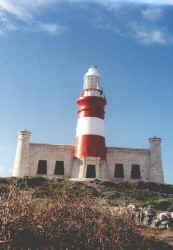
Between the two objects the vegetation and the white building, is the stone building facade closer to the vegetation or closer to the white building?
the white building

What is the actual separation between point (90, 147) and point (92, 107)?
157 inches

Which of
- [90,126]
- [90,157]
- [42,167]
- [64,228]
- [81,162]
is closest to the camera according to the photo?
[64,228]

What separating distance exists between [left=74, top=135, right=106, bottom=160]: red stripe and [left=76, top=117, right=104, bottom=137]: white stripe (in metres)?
0.40

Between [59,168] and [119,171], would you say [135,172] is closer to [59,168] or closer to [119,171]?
[119,171]

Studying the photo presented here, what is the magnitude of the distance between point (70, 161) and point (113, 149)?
447cm

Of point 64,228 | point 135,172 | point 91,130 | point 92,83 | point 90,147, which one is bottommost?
point 64,228

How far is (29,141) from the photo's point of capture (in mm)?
27516

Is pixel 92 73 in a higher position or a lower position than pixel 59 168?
higher

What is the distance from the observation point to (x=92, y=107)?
90.6 feet

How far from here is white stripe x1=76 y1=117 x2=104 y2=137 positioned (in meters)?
27.0

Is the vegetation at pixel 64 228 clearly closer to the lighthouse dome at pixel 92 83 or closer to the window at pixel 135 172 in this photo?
the window at pixel 135 172

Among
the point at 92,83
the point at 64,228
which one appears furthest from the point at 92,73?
the point at 64,228

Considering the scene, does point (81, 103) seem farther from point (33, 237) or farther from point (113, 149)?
point (33, 237)

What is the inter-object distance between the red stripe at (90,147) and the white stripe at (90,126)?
0.40 meters
